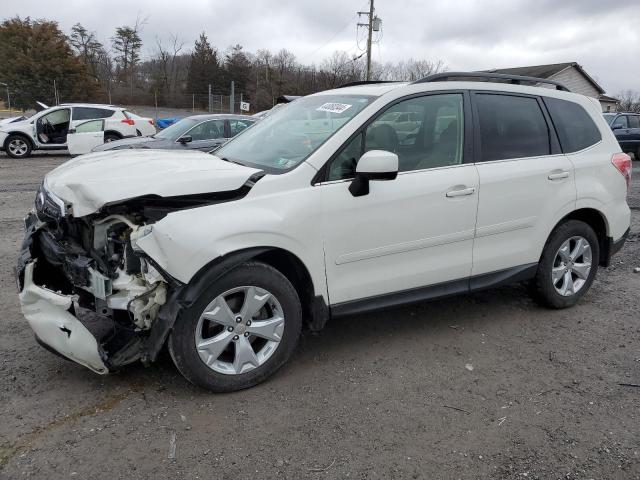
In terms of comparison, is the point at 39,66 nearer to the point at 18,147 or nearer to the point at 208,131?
the point at 18,147

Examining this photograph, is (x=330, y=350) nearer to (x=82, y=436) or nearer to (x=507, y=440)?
(x=507, y=440)

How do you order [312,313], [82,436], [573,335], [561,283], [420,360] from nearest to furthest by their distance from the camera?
1. [82,436]
2. [312,313]
3. [420,360]
4. [573,335]
5. [561,283]

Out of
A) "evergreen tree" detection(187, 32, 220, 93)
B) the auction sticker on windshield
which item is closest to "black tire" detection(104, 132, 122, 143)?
the auction sticker on windshield

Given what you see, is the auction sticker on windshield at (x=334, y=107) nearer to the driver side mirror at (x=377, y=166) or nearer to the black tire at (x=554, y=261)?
the driver side mirror at (x=377, y=166)

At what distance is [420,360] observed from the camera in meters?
3.69

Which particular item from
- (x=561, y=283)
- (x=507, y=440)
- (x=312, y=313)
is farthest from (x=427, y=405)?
(x=561, y=283)

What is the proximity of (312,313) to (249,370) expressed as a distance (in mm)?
526

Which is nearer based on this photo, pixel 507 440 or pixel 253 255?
pixel 507 440

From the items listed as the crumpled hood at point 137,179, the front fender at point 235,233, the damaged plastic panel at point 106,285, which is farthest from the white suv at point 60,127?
the front fender at point 235,233

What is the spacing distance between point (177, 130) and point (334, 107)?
843cm

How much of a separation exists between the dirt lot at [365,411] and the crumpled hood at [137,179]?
1.16 m

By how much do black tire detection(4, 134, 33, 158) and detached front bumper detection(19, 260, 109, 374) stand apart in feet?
50.8

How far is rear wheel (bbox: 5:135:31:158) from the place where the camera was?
1619 centimetres

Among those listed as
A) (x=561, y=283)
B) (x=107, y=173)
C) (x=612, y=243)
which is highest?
(x=107, y=173)
